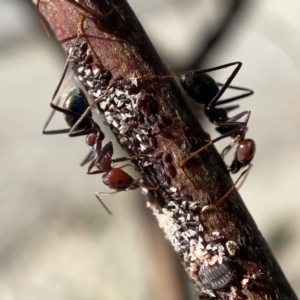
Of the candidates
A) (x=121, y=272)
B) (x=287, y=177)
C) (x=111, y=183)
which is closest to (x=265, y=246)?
(x=111, y=183)

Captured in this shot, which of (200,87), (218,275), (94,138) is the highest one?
(200,87)

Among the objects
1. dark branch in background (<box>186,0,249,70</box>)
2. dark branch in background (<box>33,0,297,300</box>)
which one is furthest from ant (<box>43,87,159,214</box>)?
dark branch in background (<box>186,0,249,70</box>)

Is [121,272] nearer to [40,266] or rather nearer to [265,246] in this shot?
[40,266]

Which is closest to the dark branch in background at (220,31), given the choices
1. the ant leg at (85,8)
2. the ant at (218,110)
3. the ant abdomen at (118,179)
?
the ant at (218,110)

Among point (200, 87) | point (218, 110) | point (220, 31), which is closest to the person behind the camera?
point (200, 87)

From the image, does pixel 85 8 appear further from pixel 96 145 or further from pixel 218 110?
pixel 218 110

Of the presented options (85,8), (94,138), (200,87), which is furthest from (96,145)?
(85,8)

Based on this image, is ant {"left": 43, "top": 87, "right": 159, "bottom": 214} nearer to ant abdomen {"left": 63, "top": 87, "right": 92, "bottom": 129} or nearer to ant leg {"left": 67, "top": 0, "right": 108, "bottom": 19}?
ant abdomen {"left": 63, "top": 87, "right": 92, "bottom": 129}
